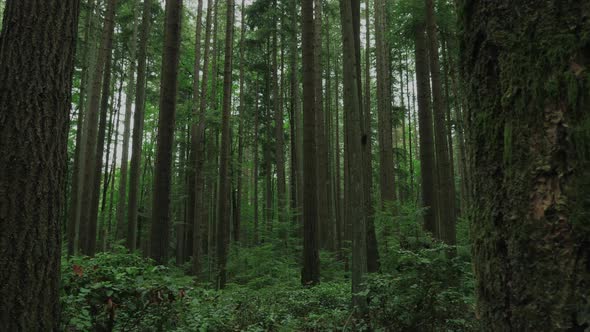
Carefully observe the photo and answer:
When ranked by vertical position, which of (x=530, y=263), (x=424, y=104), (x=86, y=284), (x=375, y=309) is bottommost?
(x=375, y=309)

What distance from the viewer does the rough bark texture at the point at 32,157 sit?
3432mm

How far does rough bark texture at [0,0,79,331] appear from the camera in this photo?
11.3 feet

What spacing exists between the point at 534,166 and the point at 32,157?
3864 millimetres

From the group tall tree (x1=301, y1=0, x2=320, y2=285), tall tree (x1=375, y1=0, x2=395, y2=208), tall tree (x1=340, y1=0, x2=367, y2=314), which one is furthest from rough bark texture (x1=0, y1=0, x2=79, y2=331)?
→ tall tree (x1=375, y1=0, x2=395, y2=208)

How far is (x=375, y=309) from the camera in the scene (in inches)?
224

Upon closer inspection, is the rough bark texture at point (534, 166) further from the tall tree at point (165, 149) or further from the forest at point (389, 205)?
the tall tree at point (165, 149)

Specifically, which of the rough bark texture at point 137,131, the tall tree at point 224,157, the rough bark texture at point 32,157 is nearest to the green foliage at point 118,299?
the rough bark texture at point 32,157

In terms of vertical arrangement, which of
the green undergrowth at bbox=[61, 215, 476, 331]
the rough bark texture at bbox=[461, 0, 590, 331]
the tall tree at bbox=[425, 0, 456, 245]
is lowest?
the green undergrowth at bbox=[61, 215, 476, 331]

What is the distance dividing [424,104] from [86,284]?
32.4 feet

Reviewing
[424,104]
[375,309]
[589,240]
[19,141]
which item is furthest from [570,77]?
[424,104]

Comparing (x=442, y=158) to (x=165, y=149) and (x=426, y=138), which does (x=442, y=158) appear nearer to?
(x=426, y=138)

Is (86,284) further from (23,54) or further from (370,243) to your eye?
(370,243)

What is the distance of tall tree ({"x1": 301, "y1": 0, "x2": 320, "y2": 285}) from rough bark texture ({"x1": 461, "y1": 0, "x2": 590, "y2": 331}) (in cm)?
877

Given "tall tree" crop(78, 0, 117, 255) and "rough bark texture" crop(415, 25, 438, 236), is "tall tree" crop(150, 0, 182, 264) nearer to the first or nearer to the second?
"tall tree" crop(78, 0, 117, 255)
